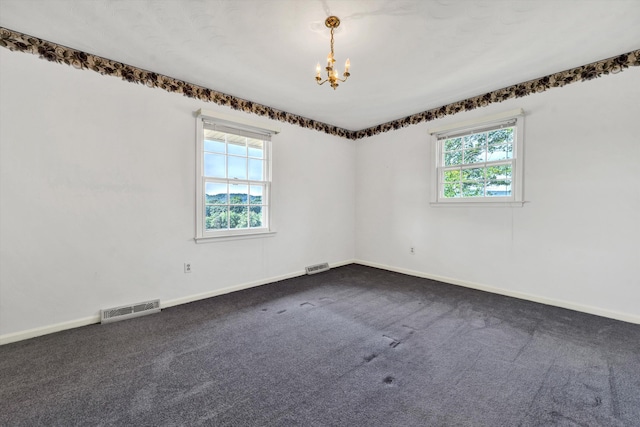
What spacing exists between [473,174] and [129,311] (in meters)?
4.53

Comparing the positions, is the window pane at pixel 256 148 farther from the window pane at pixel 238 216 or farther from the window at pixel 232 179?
the window pane at pixel 238 216

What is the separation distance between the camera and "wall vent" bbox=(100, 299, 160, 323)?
8.62ft

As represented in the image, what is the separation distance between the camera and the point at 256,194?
389 centimetres

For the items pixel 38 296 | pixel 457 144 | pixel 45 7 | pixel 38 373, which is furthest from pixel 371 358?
pixel 45 7

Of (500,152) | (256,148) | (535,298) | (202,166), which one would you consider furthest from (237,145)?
(535,298)

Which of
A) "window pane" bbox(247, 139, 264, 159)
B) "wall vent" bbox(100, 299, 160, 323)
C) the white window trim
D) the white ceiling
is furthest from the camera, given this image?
"window pane" bbox(247, 139, 264, 159)

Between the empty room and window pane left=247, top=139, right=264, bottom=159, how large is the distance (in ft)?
0.34

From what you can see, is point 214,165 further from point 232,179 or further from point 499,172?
point 499,172

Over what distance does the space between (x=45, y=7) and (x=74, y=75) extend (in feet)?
2.16

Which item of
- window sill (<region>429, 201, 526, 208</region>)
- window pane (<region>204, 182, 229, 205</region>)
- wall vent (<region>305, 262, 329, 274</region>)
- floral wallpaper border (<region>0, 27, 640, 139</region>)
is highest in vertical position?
floral wallpaper border (<region>0, 27, 640, 139</region>)

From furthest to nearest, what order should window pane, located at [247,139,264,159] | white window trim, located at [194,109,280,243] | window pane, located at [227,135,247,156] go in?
window pane, located at [247,139,264,159], window pane, located at [227,135,247,156], white window trim, located at [194,109,280,243]

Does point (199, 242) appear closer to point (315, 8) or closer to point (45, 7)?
point (45, 7)

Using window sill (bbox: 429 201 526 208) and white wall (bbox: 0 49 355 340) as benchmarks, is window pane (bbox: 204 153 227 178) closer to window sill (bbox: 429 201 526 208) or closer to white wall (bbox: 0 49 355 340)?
white wall (bbox: 0 49 355 340)

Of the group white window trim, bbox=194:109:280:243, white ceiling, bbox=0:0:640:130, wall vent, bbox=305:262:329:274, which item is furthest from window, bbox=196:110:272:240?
wall vent, bbox=305:262:329:274
